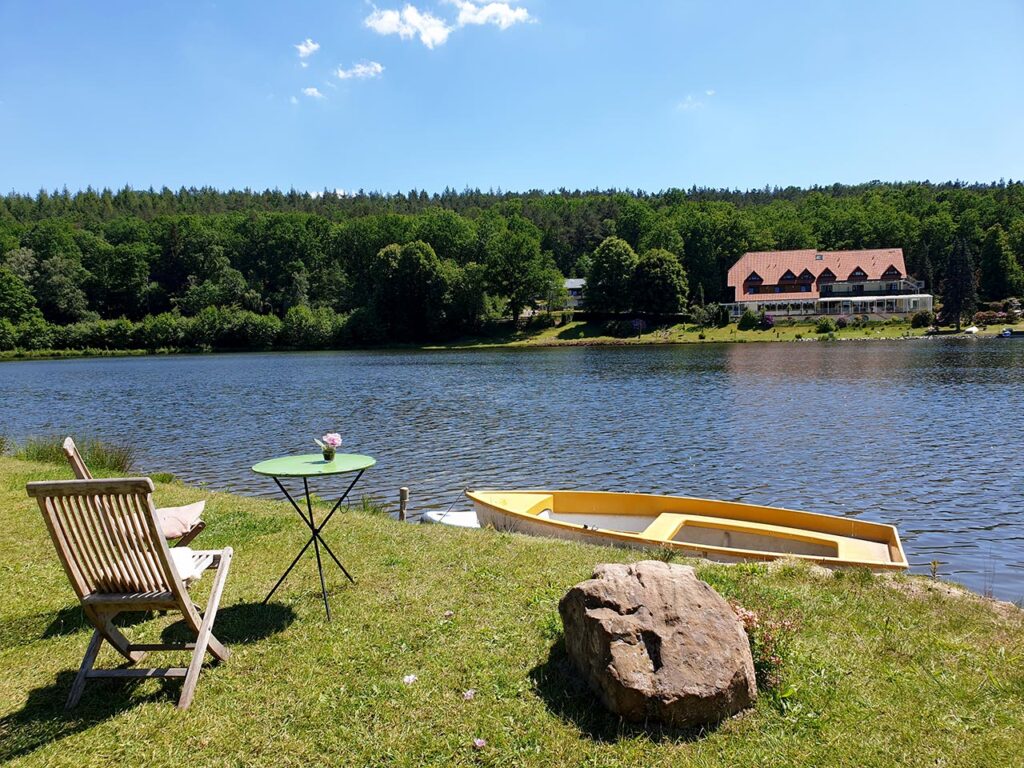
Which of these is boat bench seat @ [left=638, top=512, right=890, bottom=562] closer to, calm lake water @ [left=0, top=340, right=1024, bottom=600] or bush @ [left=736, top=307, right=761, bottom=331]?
calm lake water @ [left=0, top=340, right=1024, bottom=600]

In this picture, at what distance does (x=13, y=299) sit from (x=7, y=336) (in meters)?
8.33

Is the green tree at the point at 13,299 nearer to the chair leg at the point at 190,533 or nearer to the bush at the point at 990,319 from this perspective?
the chair leg at the point at 190,533

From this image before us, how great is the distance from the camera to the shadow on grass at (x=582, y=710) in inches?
175

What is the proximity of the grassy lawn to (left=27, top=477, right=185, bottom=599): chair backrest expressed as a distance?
0.98 m

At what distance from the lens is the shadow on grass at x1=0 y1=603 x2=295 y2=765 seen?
4555 mm

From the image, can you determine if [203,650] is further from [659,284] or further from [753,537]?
[659,284]

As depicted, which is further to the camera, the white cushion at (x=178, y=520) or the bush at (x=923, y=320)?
the bush at (x=923, y=320)

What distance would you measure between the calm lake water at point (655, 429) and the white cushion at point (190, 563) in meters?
10.5

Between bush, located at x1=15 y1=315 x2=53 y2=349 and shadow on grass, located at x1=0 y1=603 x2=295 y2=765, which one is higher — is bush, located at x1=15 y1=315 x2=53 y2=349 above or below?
above

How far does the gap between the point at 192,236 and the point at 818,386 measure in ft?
410

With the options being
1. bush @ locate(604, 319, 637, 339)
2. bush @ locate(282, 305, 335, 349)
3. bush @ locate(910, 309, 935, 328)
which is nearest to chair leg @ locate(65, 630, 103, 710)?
bush @ locate(604, 319, 637, 339)

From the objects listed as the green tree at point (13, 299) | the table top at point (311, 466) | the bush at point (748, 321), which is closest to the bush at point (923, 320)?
the bush at point (748, 321)

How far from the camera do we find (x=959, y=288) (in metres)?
82.3

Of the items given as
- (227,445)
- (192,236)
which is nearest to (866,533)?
(227,445)
